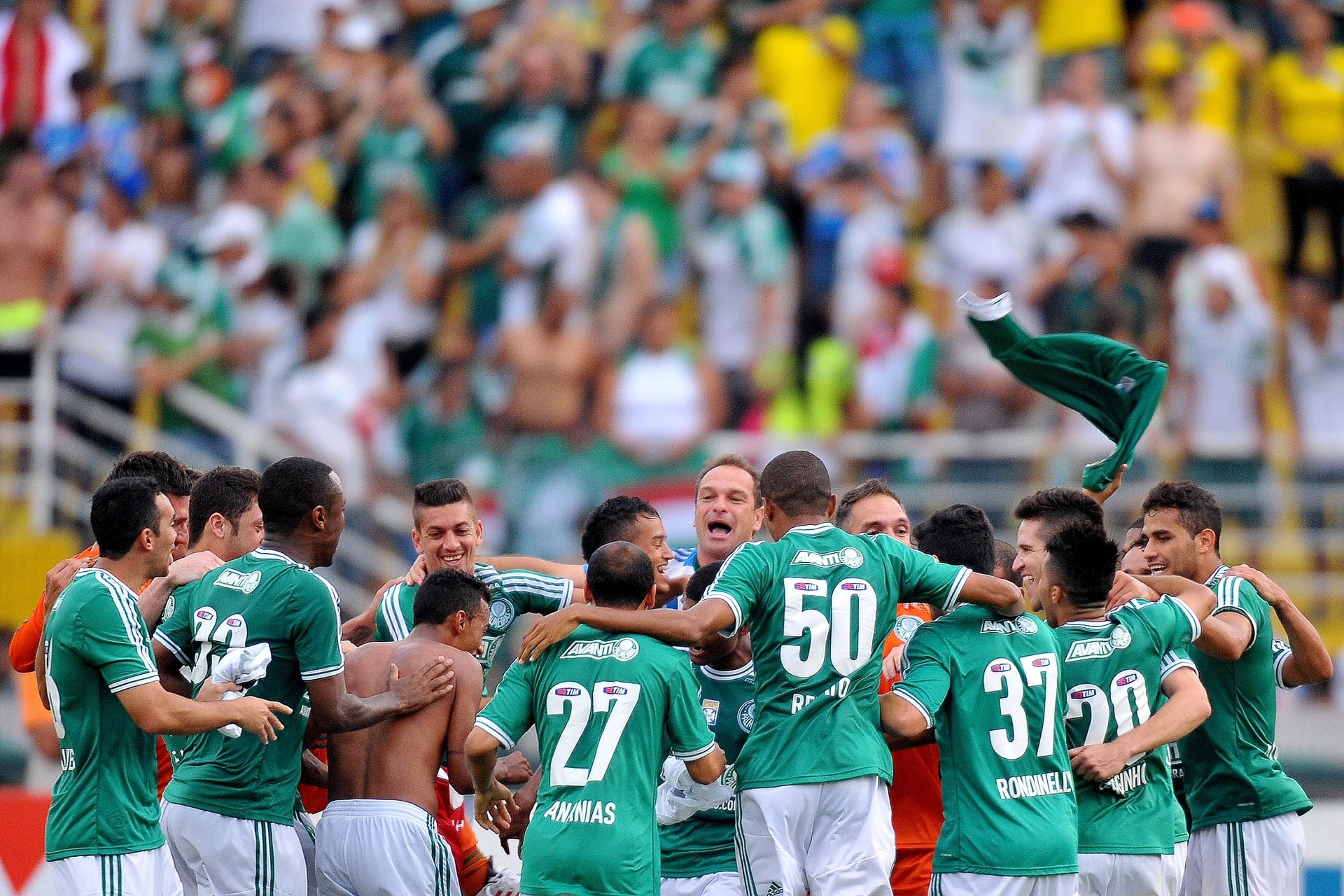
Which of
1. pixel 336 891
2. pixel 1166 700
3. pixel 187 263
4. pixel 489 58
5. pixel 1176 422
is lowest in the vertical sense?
pixel 336 891

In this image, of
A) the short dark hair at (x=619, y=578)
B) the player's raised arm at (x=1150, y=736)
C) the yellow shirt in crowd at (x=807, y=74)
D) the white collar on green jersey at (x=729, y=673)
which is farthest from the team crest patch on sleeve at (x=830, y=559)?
the yellow shirt in crowd at (x=807, y=74)

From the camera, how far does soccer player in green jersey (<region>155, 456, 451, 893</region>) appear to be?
6.61 metres

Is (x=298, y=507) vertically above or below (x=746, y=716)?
above

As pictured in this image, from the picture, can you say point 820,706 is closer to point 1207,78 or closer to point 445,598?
point 445,598

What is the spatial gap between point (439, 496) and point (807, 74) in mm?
8662

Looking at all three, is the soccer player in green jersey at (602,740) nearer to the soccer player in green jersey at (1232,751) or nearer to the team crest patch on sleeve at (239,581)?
the team crest patch on sleeve at (239,581)

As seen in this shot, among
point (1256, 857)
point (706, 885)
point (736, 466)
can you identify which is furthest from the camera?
point (736, 466)

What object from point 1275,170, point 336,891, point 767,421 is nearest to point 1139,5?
point 1275,170

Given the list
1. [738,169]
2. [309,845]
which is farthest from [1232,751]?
[738,169]

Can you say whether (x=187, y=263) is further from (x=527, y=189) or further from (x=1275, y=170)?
(x=1275, y=170)

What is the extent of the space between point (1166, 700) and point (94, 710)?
402cm

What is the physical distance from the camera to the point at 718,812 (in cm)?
717

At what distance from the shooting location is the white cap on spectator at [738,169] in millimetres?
14438

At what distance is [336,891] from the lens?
22.8 feet
